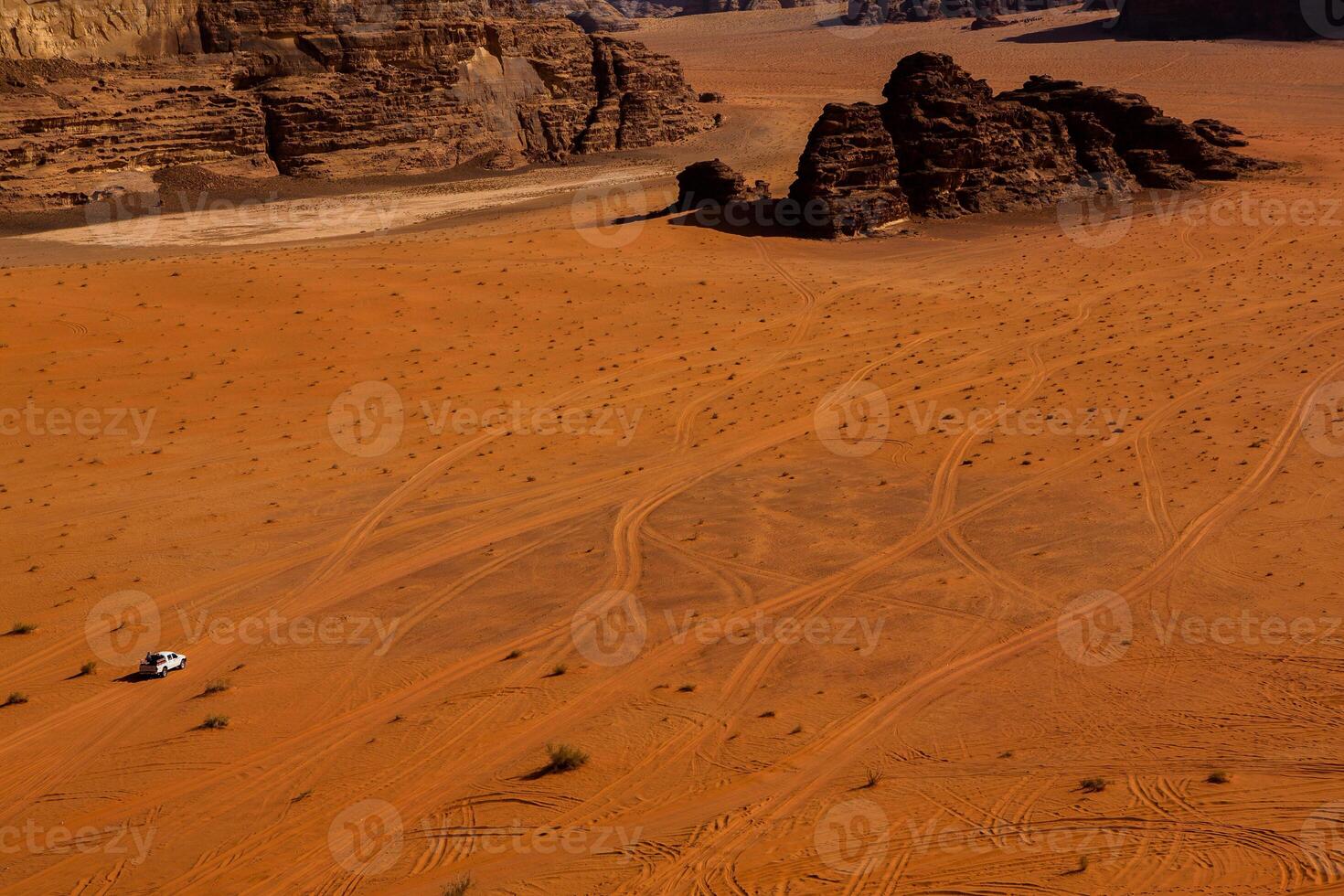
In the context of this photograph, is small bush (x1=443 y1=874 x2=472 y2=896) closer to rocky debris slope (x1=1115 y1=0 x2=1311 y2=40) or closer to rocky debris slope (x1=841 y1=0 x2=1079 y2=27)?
rocky debris slope (x1=1115 y1=0 x2=1311 y2=40)

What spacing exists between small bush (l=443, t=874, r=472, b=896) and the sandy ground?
0.17 metres

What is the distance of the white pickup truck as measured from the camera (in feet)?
38.6

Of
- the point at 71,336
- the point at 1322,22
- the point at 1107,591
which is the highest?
the point at 1322,22

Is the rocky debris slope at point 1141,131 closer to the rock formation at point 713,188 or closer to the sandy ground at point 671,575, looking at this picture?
the sandy ground at point 671,575

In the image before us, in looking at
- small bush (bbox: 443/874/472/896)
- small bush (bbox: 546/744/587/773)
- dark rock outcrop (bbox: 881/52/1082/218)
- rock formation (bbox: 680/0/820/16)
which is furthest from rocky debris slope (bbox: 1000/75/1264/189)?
rock formation (bbox: 680/0/820/16)

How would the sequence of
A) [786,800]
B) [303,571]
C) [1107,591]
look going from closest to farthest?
[786,800], [1107,591], [303,571]

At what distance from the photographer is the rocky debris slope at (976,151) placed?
109 feet

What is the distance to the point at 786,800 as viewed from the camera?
372 inches

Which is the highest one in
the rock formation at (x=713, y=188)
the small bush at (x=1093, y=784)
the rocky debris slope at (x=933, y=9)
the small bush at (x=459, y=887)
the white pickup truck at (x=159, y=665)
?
the rocky debris slope at (x=933, y=9)

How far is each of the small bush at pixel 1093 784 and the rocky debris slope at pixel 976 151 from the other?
976 inches

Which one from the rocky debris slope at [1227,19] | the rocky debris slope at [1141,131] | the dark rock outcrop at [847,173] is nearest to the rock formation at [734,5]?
the rocky debris slope at [1227,19]

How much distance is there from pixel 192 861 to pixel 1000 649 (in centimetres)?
779

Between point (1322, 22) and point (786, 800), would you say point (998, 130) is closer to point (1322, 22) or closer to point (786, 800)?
point (786, 800)

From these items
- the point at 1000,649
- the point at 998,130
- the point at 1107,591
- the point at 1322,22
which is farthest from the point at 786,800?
the point at 1322,22
